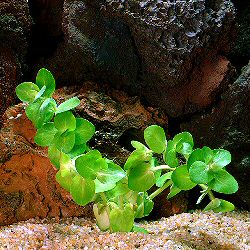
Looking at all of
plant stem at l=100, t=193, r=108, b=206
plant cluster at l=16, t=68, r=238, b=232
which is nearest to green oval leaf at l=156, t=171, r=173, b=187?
plant cluster at l=16, t=68, r=238, b=232

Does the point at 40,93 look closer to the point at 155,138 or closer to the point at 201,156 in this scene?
the point at 155,138

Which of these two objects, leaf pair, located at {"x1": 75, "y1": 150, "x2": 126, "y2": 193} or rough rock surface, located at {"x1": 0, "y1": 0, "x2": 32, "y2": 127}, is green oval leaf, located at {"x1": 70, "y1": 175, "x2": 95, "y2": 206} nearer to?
leaf pair, located at {"x1": 75, "y1": 150, "x2": 126, "y2": 193}

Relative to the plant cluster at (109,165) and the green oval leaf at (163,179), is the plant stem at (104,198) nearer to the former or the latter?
the plant cluster at (109,165)

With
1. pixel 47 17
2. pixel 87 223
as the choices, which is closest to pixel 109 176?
pixel 87 223

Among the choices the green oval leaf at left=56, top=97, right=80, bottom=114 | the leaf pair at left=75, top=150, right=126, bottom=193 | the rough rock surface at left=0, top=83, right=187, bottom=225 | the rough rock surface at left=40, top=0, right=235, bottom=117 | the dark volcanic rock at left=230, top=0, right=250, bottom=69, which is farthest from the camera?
the dark volcanic rock at left=230, top=0, right=250, bottom=69

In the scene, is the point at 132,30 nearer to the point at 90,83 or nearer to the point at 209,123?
the point at 90,83

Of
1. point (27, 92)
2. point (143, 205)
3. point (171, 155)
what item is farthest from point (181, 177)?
point (27, 92)

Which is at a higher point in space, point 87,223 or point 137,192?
point 137,192
